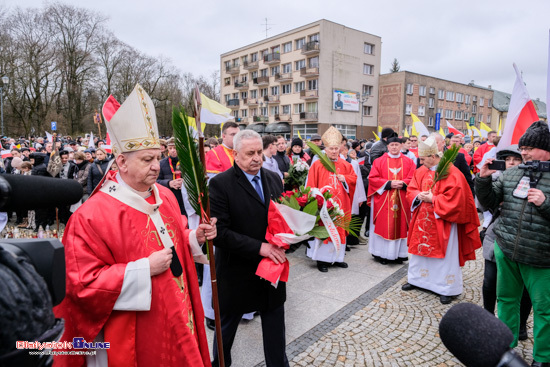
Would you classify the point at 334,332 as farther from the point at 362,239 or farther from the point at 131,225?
the point at 362,239

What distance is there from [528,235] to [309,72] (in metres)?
42.1

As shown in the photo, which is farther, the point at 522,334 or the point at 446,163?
the point at 446,163

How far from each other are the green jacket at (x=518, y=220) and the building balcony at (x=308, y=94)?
40.5 m

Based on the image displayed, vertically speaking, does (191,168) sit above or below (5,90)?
below

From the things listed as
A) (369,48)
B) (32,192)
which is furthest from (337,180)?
(369,48)

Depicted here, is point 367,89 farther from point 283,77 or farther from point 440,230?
point 440,230

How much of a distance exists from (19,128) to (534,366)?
39.8m

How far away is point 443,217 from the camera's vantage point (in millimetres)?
4750

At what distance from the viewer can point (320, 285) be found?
5.27 meters

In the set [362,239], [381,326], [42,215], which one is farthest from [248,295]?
[42,215]

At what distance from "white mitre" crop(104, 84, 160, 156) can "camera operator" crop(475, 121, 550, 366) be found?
119 inches

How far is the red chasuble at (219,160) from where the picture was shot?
5.09 metres

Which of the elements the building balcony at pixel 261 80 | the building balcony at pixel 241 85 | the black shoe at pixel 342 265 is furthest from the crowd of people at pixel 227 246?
the building balcony at pixel 241 85

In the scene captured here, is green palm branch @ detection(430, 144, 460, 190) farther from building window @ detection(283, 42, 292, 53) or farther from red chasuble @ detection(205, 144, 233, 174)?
building window @ detection(283, 42, 292, 53)
